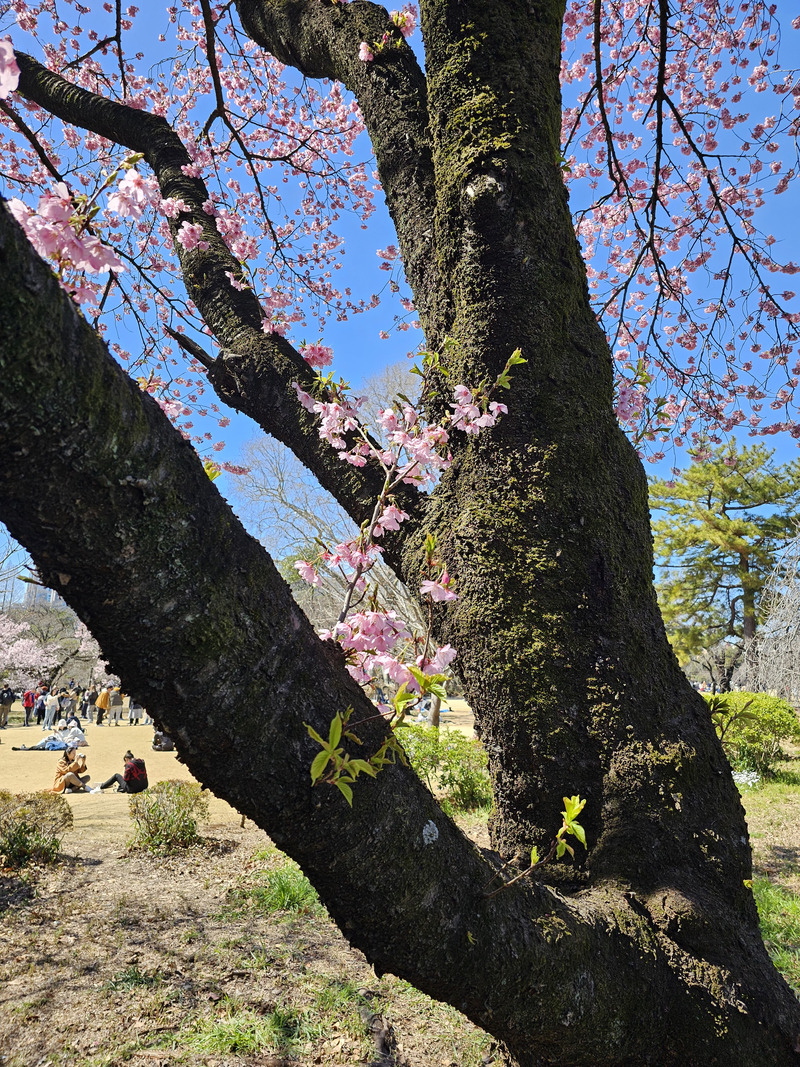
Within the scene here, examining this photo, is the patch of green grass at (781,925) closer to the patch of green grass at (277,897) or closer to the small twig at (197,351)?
the patch of green grass at (277,897)

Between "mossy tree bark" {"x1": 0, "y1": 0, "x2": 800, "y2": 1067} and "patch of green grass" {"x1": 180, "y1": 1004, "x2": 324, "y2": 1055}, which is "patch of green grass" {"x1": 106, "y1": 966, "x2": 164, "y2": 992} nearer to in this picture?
"patch of green grass" {"x1": 180, "y1": 1004, "x2": 324, "y2": 1055}

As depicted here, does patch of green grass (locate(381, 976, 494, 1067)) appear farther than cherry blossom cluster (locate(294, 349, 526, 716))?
Yes

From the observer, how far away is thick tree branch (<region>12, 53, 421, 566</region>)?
213 centimetres

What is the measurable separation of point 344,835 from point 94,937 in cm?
446

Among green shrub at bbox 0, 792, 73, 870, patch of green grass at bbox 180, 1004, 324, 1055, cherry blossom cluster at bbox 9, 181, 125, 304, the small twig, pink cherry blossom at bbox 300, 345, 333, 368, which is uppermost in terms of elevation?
pink cherry blossom at bbox 300, 345, 333, 368

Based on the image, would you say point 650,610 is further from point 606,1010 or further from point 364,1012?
point 364,1012

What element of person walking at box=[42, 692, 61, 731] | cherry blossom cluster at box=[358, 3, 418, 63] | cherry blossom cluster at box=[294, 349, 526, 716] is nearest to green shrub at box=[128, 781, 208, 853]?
cherry blossom cluster at box=[294, 349, 526, 716]

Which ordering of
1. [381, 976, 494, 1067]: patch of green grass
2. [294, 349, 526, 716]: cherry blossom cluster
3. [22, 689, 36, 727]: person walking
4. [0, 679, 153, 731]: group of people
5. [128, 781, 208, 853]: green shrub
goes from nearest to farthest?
[294, 349, 526, 716]: cherry blossom cluster
[381, 976, 494, 1067]: patch of green grass
[128, 781, 208, 853]: green shrub
[0, 679, 153, 731]: group of people
[22, 689, 36, 727]: person walking

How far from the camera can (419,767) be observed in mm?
7215

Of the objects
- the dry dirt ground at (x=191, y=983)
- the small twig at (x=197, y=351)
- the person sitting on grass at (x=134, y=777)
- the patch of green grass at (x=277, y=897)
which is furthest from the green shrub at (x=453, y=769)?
the small twig at (x=197, y=351)

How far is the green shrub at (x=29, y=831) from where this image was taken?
5.53m

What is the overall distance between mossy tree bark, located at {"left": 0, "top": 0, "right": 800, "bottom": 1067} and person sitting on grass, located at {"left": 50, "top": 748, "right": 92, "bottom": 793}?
9644 mm

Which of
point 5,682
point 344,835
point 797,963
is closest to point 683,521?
point 797,963

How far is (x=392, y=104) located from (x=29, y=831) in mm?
6774
